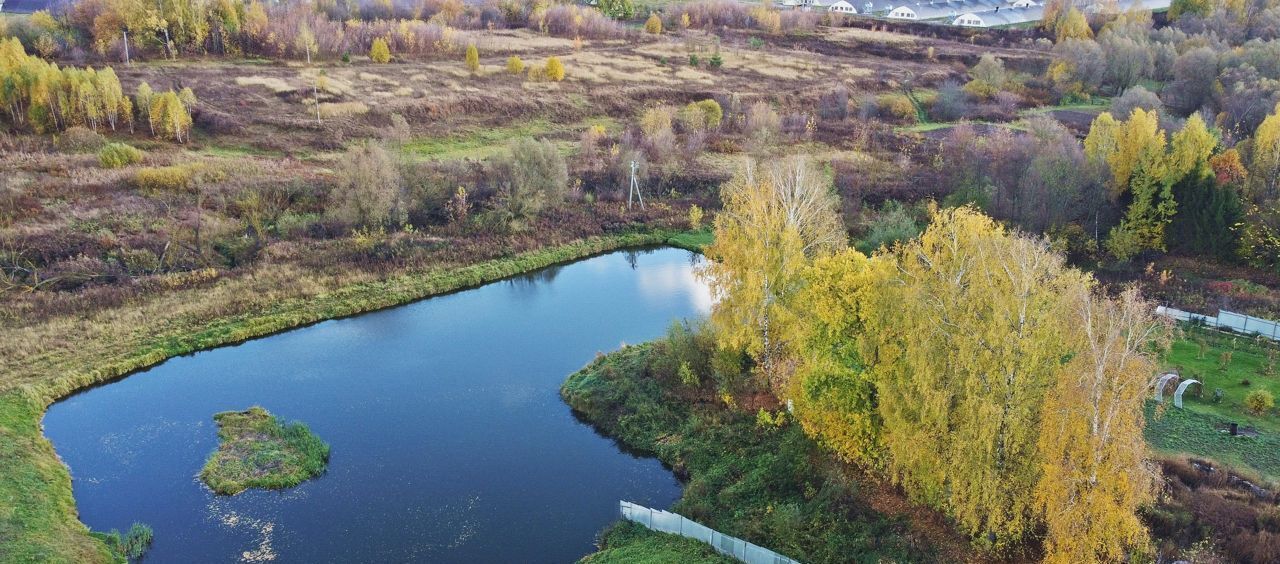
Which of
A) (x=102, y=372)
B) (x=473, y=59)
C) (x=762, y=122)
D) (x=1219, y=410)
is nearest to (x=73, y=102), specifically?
(x=473, y=59)

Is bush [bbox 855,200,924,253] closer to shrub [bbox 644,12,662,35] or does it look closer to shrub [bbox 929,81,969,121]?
shrub [bbox 929,81,969,121]

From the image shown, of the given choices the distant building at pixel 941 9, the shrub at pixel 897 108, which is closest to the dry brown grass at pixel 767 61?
the shrub at pixel 897 108

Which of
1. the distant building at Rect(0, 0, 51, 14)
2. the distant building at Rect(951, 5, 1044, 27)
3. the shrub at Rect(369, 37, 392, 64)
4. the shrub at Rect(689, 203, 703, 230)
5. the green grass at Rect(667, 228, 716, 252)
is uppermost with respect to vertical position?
the distant building at Rect(951, 5, 1044, 27)

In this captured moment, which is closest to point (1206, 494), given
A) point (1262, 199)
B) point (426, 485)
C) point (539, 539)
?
point (539, 539)

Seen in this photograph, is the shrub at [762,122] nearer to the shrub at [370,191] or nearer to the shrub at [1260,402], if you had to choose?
the shrub at [370,191]

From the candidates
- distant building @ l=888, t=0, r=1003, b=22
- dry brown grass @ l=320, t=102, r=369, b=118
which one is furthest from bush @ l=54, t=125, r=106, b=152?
distant building @ l=888, t=0, r=1003, b=22

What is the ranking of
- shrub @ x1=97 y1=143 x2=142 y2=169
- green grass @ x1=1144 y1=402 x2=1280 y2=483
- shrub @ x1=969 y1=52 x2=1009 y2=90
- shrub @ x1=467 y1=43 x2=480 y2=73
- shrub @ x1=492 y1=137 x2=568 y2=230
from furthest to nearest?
shrub @ x1=969 y1=52 x2=1009 y2=90
shrub @ x1=467 y1=43 x2=480 y2=73
shrub @ x1=97 y1=143 x2=142 y2=169
shrub @ x1=492 y1=137 x2=568 y2=230
green grass @ x1=1144 y1=402 x2=1280 y2=483
